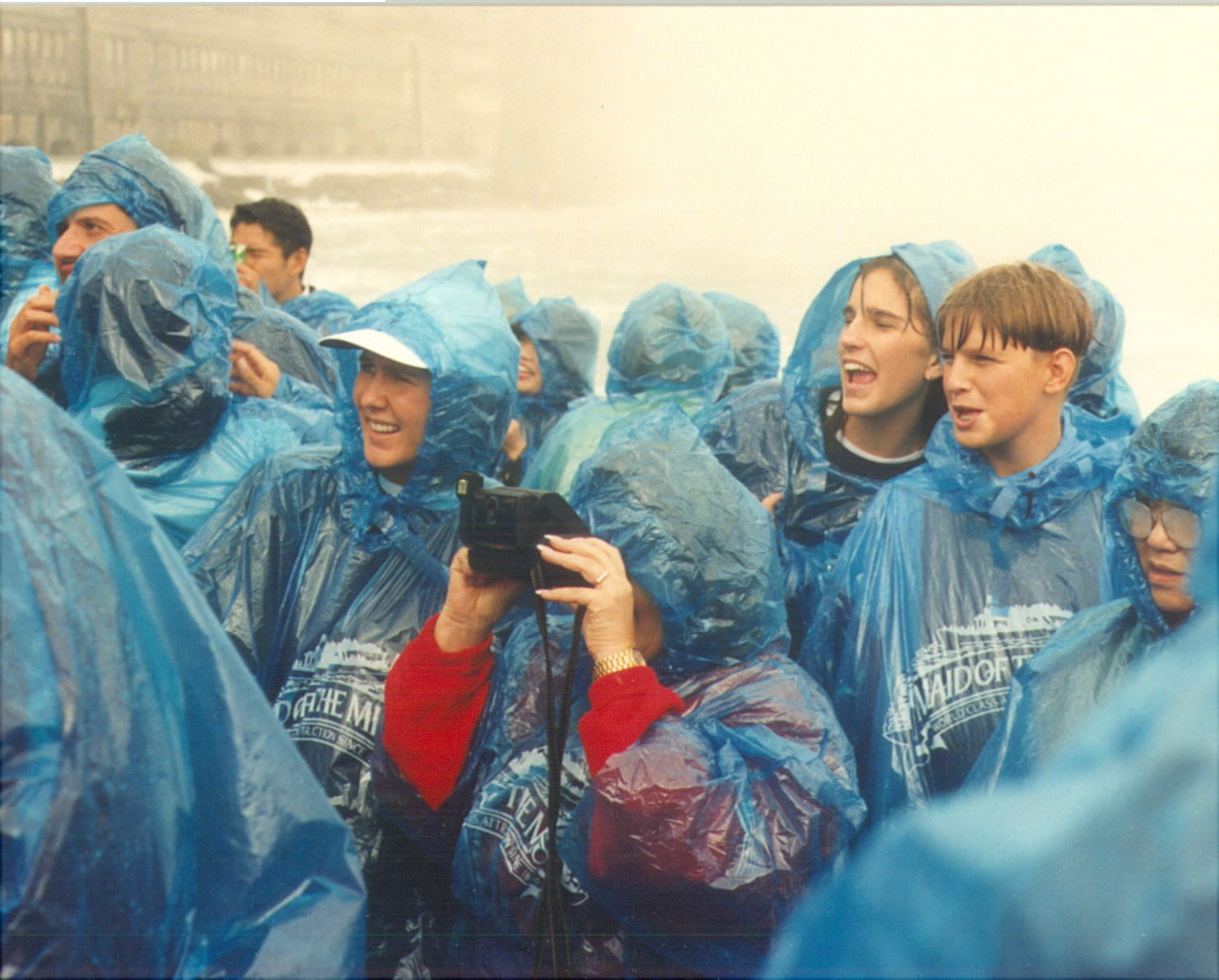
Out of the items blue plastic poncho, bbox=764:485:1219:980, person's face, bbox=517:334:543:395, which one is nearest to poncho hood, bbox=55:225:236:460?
blue plastic poncho, bbox=764:485:1219:980

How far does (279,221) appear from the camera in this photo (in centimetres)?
268

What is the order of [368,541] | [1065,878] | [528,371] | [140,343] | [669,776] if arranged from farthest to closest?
[528,371] < [140,343] < [368,541] < [669,776] < [1065,878]

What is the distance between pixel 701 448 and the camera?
1.56 metres

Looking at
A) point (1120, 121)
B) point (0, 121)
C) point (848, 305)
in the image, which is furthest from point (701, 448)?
point (0, 121)

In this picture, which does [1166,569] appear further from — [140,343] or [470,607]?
[140,343]

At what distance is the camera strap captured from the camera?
134 centimetres

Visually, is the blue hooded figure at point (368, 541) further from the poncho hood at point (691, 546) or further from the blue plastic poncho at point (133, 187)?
the blue plastic poncho at point (133, 187)

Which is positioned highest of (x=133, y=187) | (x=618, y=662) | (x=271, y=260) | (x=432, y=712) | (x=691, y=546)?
(x=133, y=187)

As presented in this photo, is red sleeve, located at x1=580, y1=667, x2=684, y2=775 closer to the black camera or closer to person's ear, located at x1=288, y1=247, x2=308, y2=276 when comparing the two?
the black camera

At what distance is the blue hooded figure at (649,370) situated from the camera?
272 cm

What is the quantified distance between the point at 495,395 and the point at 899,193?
2.70 ft

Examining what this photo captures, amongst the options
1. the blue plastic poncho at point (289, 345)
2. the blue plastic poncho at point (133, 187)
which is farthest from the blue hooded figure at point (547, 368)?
the blue plastic poncho at point (133, 187)

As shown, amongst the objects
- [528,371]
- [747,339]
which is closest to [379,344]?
[747,339]

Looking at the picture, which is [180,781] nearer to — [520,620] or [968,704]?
[520,620]
